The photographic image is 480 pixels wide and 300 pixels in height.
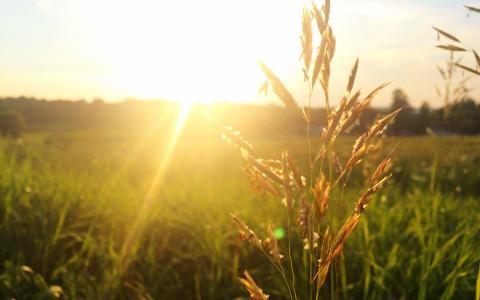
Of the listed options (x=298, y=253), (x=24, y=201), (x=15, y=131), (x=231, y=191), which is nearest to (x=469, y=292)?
(x=298, y=253)

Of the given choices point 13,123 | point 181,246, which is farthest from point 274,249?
point 13,123

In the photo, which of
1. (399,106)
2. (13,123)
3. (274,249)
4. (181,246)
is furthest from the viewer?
(13,123)

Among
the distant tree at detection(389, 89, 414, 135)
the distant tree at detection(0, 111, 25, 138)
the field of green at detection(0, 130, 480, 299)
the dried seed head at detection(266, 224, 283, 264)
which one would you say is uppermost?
the distant tree at detection(389, 89, 414, 135)

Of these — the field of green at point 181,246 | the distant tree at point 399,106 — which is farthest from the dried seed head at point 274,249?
the field of green at point 181,246

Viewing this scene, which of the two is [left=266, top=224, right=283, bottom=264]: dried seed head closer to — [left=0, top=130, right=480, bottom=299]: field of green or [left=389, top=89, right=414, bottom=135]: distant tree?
[left=389, top=89, right=414, bottom=135]: distant tree

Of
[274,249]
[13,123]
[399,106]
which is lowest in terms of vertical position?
[13,123]

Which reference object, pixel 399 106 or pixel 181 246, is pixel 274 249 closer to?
pixel 399 106

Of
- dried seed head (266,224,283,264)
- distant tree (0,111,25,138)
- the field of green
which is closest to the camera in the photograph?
dried seed head (266,224,283,264)

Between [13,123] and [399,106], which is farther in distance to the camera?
[13,123]

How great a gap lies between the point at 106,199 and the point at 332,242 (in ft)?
12.1

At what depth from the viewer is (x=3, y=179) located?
4.34m

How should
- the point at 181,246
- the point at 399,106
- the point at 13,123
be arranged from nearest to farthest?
the point at 399,106 → the point at 181,246 → the point at 13,123

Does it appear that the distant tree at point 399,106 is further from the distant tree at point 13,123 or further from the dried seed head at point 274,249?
the distant tree at point 13,123

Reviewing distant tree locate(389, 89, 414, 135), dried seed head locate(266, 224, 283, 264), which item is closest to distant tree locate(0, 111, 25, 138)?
distant tree locate(389, 89, 414, 135)
